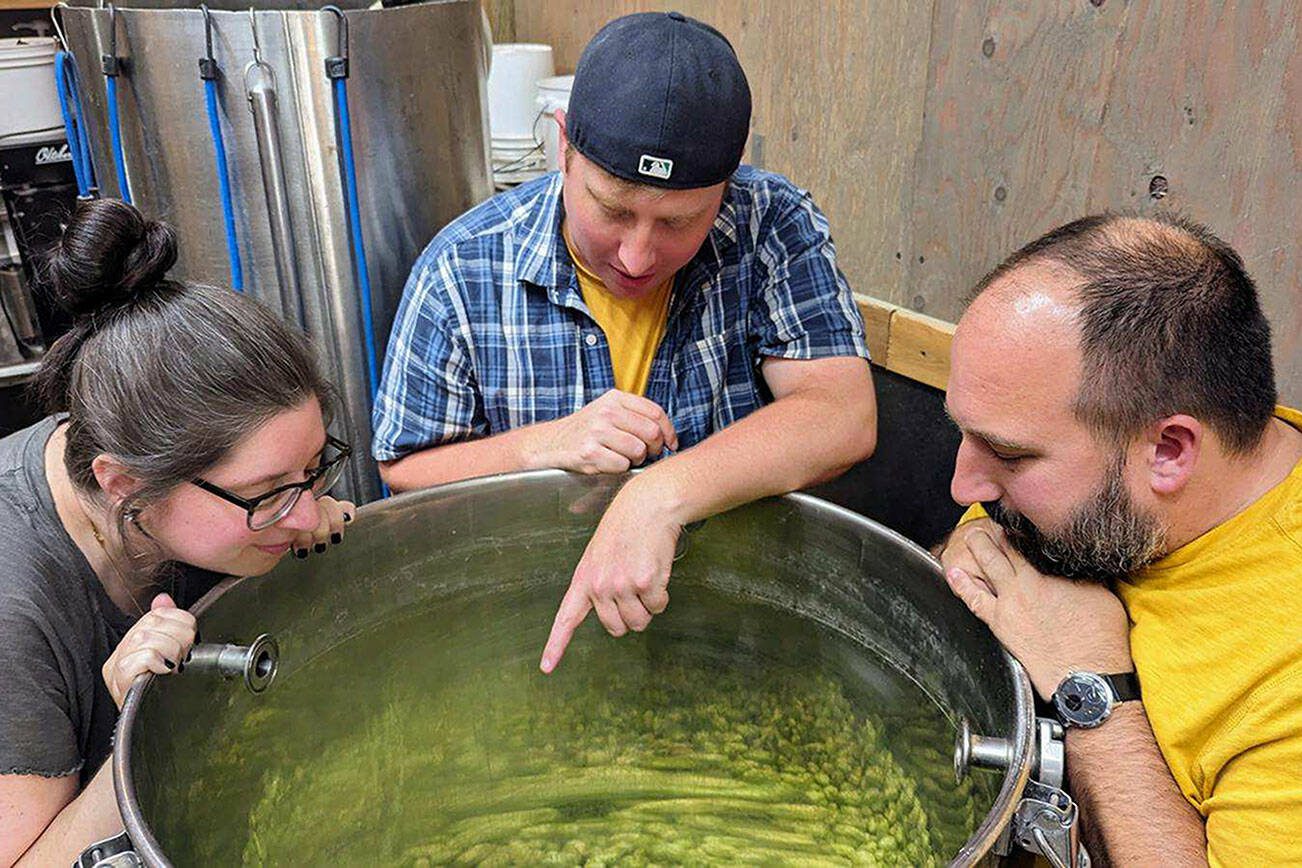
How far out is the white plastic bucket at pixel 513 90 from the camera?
7.98ft

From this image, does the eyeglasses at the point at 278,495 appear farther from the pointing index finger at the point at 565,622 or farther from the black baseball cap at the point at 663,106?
the black baseball cap at the point at 663,106

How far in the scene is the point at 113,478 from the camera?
40.2 inches

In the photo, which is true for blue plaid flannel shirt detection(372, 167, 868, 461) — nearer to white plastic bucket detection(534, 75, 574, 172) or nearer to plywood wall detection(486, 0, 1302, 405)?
plywood wall detection(486, 0, 1302, 405)

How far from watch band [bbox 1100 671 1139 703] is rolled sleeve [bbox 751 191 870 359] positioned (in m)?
0.59

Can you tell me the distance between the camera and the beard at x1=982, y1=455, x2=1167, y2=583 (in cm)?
100

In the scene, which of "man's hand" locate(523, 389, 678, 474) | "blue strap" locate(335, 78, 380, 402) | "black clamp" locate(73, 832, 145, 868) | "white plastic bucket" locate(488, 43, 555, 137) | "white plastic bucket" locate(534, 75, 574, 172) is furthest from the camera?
"white plastic bucket" locate(488, 43, 555, 137)

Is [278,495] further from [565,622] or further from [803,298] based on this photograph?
[803,298]

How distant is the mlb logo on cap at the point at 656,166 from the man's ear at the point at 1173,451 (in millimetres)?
580

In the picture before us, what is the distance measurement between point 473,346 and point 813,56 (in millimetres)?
1030

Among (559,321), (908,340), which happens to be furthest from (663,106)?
(908,340)

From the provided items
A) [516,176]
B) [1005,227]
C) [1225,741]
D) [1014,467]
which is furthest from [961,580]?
[516,176]

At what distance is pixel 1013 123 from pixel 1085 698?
1058 millimetres

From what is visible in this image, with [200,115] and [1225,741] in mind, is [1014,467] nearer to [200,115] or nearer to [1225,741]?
[1225,741]

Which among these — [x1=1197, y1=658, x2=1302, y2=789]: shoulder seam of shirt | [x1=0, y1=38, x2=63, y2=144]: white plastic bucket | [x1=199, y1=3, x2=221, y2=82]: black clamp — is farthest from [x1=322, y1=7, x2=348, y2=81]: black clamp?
[x1=1197, y1=658, x2=1302, y2=789]: shoulder seam of shirt
